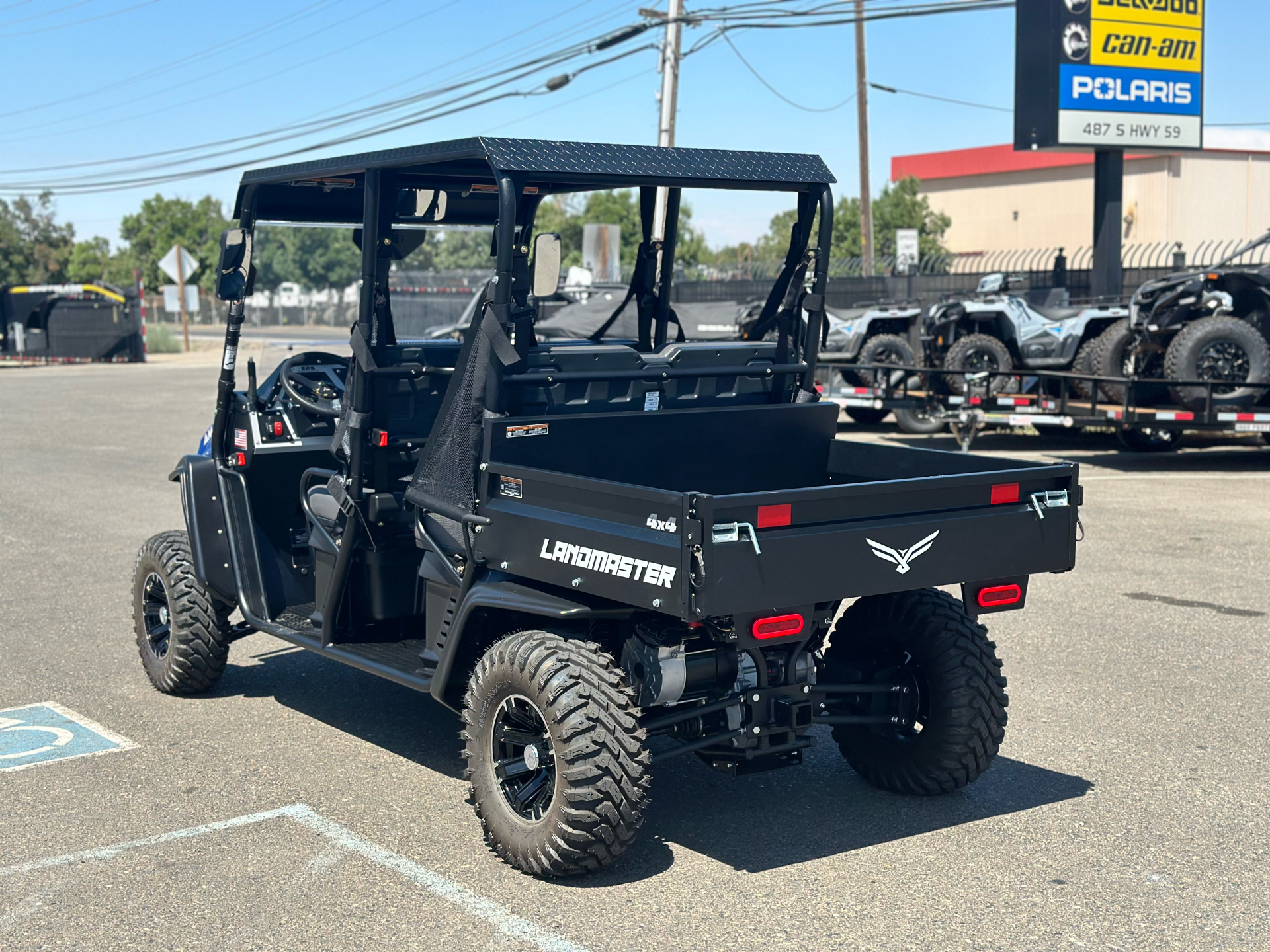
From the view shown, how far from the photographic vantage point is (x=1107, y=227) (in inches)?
812

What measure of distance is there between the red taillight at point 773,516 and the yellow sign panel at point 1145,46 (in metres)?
18.1

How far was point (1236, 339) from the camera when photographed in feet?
48.5

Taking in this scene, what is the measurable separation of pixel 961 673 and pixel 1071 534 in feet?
2.11

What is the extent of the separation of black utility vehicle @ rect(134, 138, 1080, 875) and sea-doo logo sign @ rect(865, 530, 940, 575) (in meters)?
0.01

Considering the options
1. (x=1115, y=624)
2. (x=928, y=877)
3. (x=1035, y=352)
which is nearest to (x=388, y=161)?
(x=928, y=877)

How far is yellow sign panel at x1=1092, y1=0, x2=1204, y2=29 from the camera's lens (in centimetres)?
2023

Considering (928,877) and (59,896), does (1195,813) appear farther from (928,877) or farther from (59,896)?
(59,896)

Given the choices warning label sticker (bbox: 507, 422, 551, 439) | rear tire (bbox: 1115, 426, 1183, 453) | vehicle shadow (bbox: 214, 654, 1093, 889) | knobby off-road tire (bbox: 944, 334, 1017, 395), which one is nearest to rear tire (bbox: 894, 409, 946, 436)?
knobby off-road tire (bbox: 944, 334, 1017, 395)

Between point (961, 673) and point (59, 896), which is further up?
point (961, 673)

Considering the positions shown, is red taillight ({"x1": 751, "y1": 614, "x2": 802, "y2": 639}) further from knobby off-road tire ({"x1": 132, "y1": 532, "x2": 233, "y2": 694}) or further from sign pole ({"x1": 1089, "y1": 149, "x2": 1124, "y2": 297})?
sign pole ({"x1": 1089, "y1": 149, "x2": 1124, "y2": 297})

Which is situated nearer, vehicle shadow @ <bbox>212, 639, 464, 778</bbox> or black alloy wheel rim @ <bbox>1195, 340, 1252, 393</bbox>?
vehicle shadow @ <bbox>212, 639, 464, 778</bbox>

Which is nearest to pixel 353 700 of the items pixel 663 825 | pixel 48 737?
pixel 48 737

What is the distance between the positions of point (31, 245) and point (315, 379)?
93.1 m

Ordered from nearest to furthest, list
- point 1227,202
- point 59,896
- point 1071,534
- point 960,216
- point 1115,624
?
point 59,896, point 1071,534, point 1115,624, point 1227,202, point 960,216
